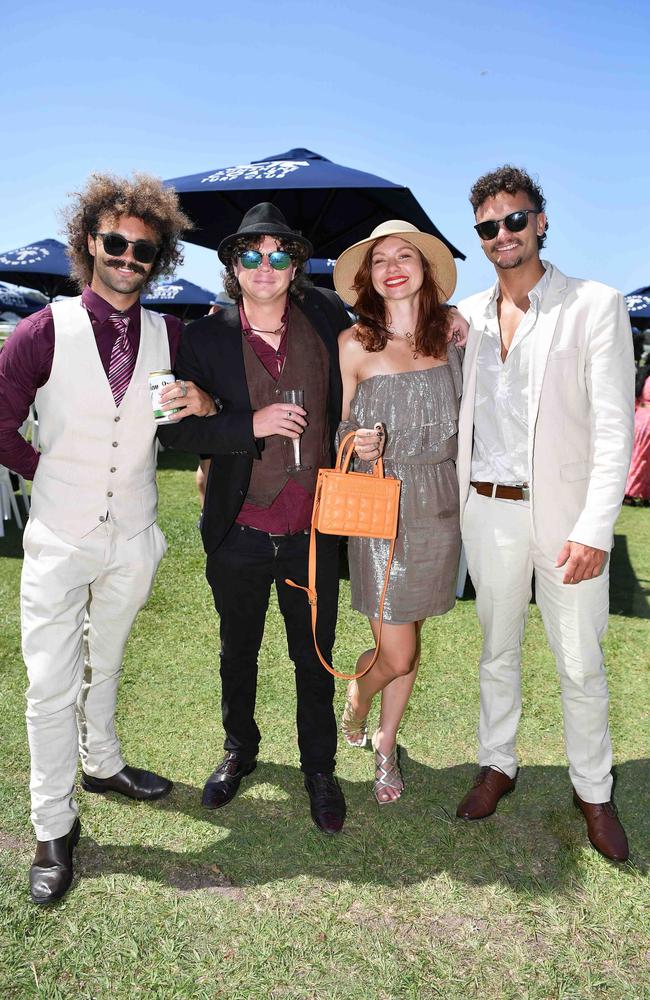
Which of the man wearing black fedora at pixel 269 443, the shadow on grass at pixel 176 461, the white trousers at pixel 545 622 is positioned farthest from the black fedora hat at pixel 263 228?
the shadow on grass at pixel 176 461

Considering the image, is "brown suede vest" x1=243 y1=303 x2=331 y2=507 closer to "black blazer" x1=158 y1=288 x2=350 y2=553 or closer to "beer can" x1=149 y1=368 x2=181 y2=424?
"black blazer" x1=158 y1=288 x2=350 y2=553

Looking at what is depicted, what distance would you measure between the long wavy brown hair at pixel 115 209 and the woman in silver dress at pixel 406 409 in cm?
78

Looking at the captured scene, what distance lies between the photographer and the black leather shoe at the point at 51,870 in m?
2.69

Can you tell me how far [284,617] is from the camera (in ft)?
10.6

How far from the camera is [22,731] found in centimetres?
387

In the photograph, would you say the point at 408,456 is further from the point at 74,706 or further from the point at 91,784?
the point at 91,784

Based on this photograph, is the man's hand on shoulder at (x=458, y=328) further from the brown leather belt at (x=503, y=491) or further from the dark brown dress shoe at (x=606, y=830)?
the dark brown dress shoe at (x=606, y=830)

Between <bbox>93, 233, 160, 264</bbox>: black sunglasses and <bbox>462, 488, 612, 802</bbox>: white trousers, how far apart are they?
66.4 inches

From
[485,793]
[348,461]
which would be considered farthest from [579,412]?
[485,793]

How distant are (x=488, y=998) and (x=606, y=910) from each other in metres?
0.65

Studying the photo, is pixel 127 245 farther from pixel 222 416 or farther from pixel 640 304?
pixel 640 304

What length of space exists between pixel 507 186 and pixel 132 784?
3166 mm

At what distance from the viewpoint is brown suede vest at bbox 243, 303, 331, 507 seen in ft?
9.84

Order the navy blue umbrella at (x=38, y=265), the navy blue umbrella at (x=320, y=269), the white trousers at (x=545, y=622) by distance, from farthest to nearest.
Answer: the navy blue umbrella at (x=320, y=269) → the navy blue umbrella at (x=38, y=265) → the white trousers at (x=545, y=622)
